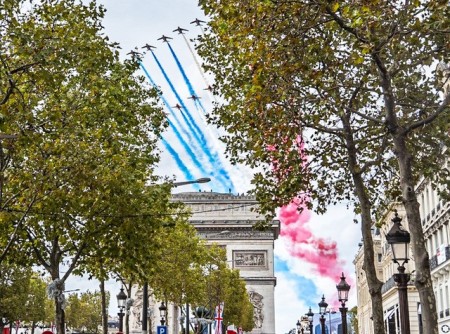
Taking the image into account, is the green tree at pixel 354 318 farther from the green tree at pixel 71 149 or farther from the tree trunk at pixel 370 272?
the tree trunk at pixel 370 272

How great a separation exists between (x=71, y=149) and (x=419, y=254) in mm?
10751

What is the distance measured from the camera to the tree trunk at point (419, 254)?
53.4 ft

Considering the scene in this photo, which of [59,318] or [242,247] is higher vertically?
[242,247]

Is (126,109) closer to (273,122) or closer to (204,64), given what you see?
(204,64)

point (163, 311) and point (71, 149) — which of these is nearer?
point (71, 149)

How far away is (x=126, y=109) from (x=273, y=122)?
31.8ft

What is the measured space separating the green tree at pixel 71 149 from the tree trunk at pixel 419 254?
26.3ft

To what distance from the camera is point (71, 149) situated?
23.4 metres

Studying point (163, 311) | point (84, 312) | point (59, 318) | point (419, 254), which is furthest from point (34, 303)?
point (419, 254)

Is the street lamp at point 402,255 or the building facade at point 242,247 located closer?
the street lamp at point 402,255

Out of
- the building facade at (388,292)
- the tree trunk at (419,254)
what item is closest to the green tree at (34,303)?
the building facade at (388,292)

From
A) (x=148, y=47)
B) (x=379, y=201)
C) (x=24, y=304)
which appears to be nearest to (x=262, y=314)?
(x=24, y=304)

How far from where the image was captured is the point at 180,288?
51812 mm

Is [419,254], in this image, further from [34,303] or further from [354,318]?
[354,318]
